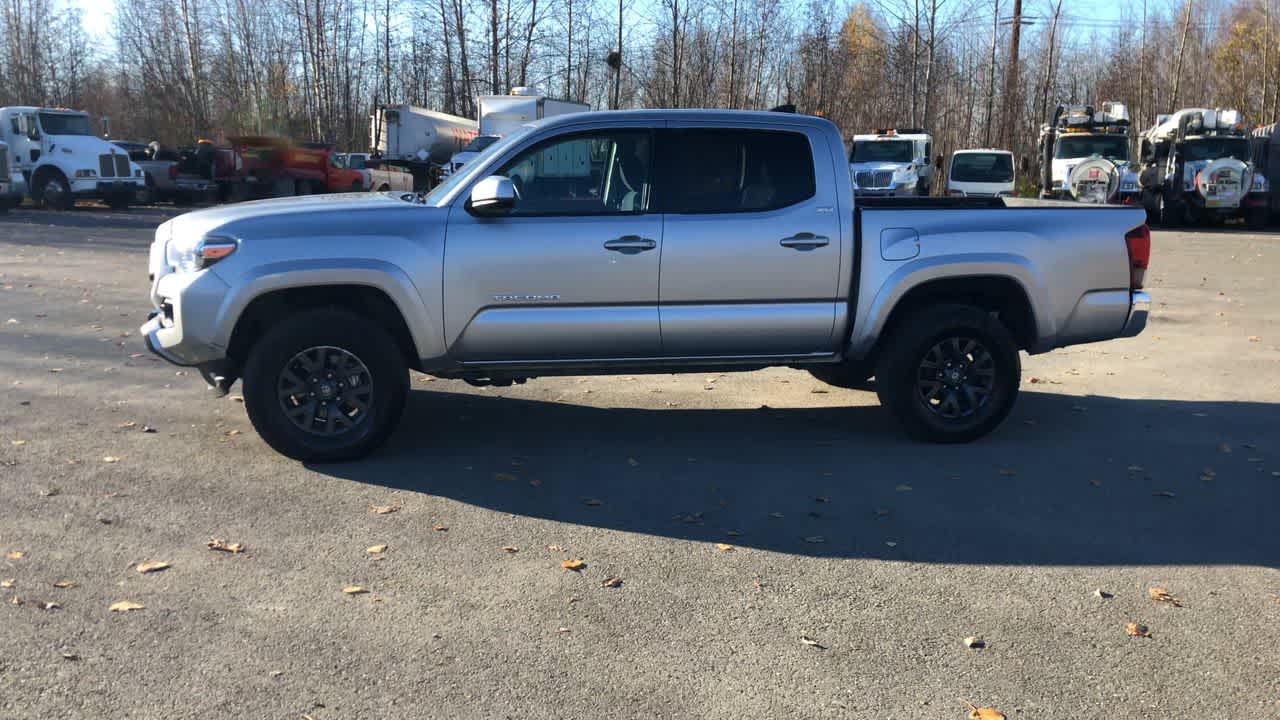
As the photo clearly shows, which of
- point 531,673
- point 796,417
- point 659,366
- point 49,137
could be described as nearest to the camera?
point 531,673

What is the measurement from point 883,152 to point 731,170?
79.2ft

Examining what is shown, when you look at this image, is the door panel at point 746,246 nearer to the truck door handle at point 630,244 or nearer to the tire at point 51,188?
the truck door handle at point 630,244

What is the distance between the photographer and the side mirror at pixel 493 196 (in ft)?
19.3

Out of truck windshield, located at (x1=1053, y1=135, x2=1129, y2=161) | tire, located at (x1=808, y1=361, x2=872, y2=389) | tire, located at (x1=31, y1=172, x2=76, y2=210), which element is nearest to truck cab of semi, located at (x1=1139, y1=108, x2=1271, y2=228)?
truck windshield, located at (x1=1053, y1=135, x2=1129, y2=161)

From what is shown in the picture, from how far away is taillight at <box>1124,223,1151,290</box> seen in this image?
22.3 feet

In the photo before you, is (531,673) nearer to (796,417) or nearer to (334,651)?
(334,651)

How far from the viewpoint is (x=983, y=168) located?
1230 inches

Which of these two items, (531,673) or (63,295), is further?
(63,295)

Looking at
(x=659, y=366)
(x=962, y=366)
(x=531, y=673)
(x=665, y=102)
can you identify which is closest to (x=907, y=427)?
(x=962, y=366)

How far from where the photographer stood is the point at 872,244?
652 centimetres

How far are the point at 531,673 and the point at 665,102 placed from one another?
39221mm

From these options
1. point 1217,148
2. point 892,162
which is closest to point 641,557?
point 892,162

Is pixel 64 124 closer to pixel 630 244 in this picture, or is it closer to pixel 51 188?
pixel 51 188

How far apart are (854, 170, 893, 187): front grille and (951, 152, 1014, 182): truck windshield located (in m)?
3.93
